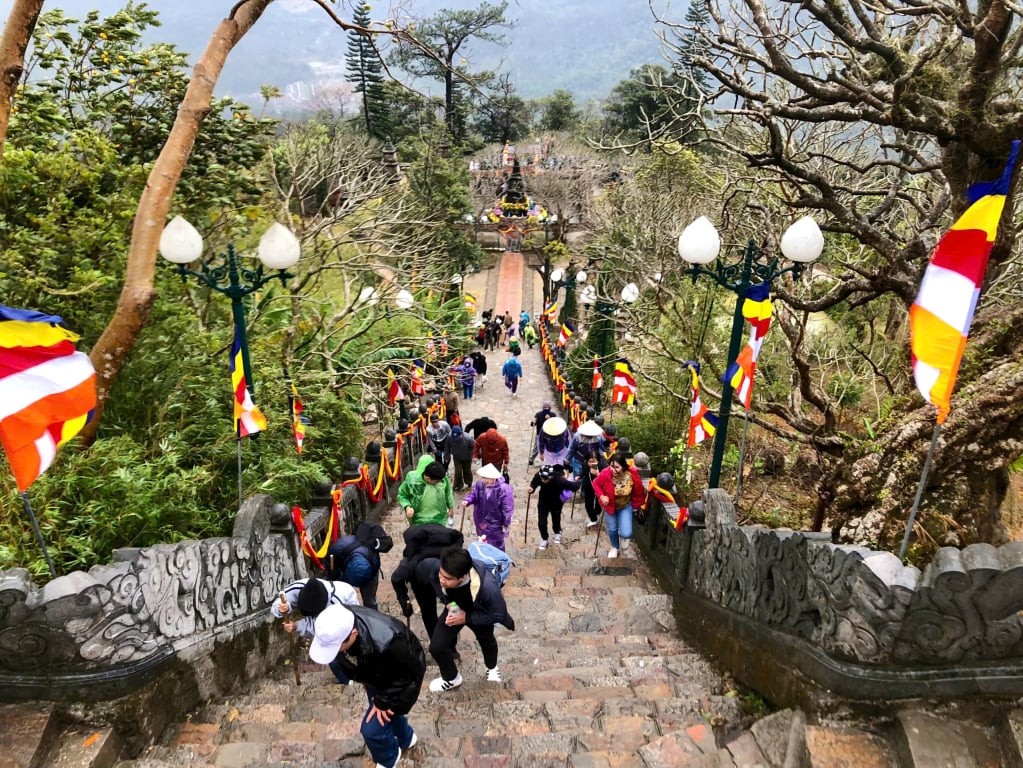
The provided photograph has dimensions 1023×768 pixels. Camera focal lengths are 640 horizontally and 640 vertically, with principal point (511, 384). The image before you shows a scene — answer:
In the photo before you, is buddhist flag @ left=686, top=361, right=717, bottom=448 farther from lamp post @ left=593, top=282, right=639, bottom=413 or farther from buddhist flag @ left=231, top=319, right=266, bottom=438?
lamp post @ left=593, top=282, right=639, bottom=413

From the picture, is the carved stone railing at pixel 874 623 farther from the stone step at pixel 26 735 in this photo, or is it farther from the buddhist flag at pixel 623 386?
the buddhist flag at pixel 623 386

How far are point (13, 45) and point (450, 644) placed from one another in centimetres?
516

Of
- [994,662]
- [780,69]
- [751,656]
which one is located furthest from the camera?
[780,69]

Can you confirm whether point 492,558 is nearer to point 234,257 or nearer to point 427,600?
point 427,600

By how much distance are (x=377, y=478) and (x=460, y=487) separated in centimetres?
228

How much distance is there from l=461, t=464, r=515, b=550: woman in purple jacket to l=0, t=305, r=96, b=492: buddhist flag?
3313 millimetres

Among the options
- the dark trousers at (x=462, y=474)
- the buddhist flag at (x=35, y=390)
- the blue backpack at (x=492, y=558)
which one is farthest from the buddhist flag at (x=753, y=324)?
the buddhist flag at (x=35, y=390)

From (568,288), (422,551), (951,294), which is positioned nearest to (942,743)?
(951,294)

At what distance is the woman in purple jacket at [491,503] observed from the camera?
615cm

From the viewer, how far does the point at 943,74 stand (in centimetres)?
548

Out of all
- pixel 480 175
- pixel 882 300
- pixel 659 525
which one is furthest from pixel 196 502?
pixel 480 175

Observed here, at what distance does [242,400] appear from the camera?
574cm

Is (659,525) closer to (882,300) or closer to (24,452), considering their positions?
(24,452)

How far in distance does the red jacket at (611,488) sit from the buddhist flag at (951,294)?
3.78 meters
